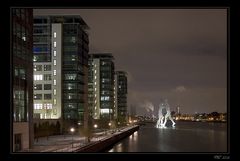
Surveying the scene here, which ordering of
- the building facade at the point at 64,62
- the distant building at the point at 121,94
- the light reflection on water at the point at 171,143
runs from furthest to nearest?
1. the distant building at the point at 121,94
2. the building facade at the point at 64,62
3. the light reflection on water at the point at 171,143

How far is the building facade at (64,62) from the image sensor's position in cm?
2244

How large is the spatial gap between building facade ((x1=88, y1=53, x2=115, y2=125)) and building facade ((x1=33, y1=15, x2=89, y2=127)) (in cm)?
Result: 1285

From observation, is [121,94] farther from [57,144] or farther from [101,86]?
[57,144]

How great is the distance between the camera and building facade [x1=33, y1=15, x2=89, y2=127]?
2244 cm

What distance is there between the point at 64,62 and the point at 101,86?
16.3 m

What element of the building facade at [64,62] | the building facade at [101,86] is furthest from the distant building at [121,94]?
the building facade at [64,62]

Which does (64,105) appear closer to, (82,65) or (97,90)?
(82,65)

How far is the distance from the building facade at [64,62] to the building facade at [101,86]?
12845mm

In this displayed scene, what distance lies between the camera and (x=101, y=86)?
40.5 m

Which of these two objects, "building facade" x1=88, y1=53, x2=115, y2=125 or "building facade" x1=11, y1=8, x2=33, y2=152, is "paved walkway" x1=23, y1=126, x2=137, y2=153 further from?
"building facade" x1=88, y1=53, x2=115, y2=125

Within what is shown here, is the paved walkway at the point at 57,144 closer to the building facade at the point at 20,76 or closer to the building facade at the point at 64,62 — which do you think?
the building facade at the point at 20,76

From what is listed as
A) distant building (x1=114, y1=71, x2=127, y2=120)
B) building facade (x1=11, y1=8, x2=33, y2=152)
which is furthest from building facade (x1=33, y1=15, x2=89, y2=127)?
distant building (x1=114, y1=71, x2=127, y2=120)
